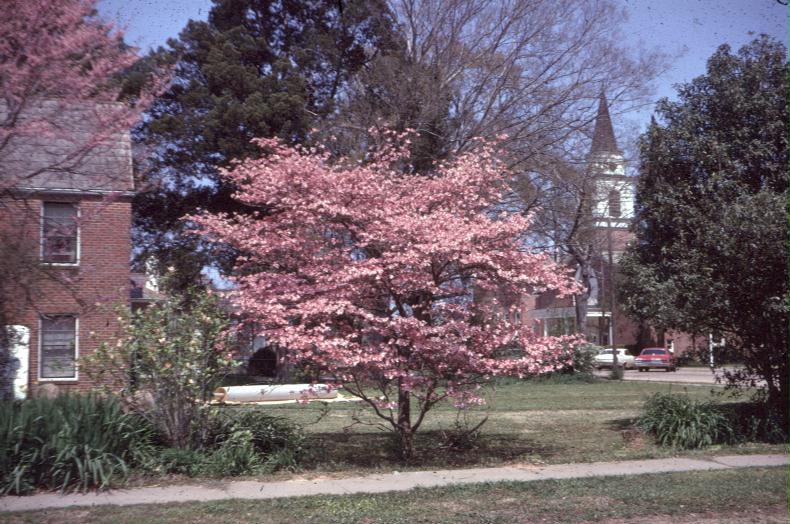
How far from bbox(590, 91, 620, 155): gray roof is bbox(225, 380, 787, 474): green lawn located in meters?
8.62

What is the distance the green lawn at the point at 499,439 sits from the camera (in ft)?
35.6

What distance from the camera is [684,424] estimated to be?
39.8 feet

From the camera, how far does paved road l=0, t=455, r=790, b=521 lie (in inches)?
312

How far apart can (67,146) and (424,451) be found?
21.9 ft

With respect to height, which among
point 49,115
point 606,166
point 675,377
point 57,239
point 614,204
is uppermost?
point 606,166

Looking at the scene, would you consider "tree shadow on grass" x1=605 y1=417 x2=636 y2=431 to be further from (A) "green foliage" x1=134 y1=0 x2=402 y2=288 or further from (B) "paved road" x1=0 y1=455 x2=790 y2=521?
(A) "green foliage" x1=134 y1=0 x2=402 y2=288

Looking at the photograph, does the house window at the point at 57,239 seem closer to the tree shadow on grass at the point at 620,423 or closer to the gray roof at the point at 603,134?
the tree shadow on grass at the point at 620,423

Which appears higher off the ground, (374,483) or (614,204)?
(614,204)

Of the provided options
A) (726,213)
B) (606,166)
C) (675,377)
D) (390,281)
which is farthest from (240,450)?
(675,377)

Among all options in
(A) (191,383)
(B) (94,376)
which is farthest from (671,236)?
(B) (94,376)

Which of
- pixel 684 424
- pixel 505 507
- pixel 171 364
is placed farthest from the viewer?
A: pixel 684 424

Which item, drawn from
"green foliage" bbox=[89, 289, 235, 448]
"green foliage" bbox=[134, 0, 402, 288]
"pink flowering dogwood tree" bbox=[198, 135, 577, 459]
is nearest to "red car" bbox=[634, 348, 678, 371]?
"green foliage" bbox=[134, 0, 402, 288]

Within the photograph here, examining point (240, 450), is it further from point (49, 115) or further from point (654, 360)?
point (654, 360)

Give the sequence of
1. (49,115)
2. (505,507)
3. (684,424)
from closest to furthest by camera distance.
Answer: (505,507), (49,115), (684,424)
